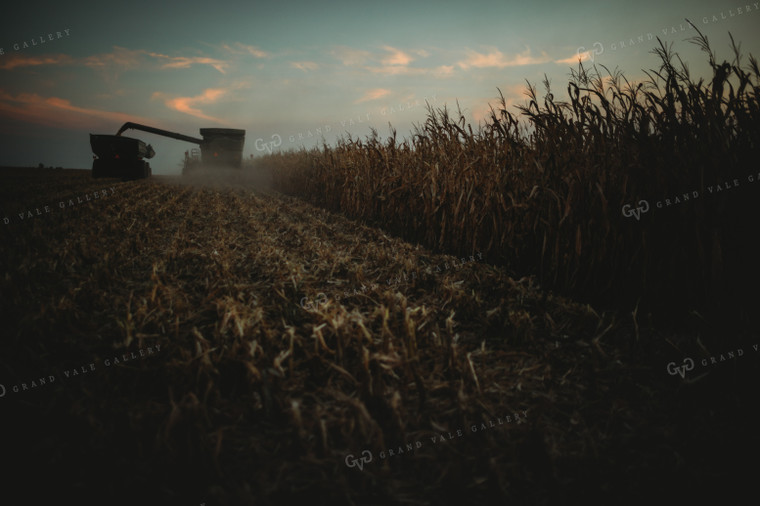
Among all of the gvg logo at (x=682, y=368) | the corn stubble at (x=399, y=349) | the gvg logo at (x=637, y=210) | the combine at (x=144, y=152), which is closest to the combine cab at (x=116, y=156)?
the combine at (x=144, y=152)

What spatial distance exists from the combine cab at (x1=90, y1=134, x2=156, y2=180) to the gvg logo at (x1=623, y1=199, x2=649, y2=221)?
16704 mm

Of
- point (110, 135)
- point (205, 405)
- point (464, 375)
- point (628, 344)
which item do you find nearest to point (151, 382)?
point (205, 405)

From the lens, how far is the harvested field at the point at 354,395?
52.4 inches

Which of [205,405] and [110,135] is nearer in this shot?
[205,405]

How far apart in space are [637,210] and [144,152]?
18042mm

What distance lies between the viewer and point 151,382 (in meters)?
1.81

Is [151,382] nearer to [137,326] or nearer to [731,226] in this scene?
[137,326]

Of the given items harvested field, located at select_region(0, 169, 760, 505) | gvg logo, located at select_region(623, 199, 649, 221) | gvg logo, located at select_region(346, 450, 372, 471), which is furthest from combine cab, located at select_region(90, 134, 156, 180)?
gvg logo, located at select_region(623, 199, 649, 221)

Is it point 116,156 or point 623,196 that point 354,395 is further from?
point 116,156

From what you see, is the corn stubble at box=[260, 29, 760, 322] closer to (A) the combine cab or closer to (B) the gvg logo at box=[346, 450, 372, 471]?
(B) the gvg logo at box=[346, 450, 372, 471]

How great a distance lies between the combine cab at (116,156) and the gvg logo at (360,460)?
16507mm

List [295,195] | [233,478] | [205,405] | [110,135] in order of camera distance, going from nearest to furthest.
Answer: [233,478], [205,405], [295,195], [110,135]

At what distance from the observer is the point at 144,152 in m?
15.2

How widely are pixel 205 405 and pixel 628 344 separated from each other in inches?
98.9
